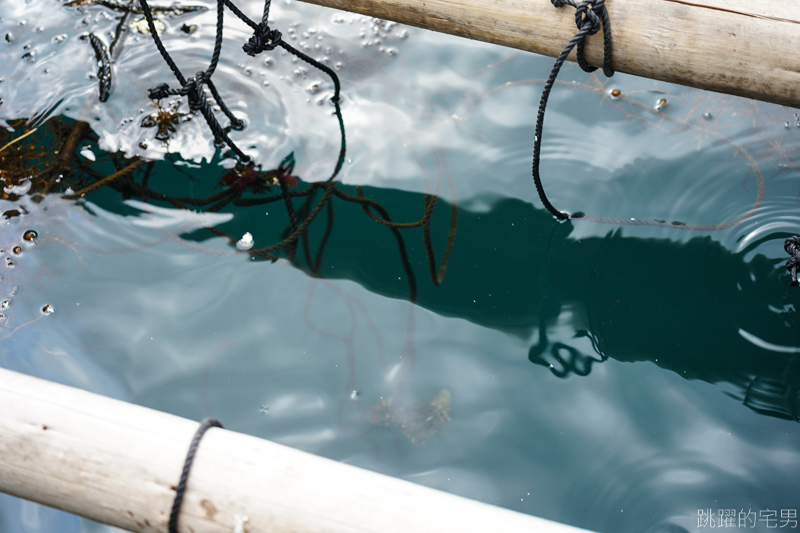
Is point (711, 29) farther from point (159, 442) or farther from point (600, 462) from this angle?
point (159, 442)

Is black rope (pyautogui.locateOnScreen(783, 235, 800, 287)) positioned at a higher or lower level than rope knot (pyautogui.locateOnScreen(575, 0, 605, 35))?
lower

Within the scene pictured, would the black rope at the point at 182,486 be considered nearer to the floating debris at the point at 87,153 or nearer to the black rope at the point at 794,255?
the floating debris at the point at 87,153

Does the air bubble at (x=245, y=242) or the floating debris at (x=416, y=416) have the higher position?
the air bubble at (x=245, y=242)

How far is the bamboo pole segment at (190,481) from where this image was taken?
1159 millimetres

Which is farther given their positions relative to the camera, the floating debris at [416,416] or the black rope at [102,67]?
the black rope at [102,67]

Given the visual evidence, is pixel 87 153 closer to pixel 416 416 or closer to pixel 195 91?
pixel 195 91

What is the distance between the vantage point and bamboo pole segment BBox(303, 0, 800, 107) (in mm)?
1507

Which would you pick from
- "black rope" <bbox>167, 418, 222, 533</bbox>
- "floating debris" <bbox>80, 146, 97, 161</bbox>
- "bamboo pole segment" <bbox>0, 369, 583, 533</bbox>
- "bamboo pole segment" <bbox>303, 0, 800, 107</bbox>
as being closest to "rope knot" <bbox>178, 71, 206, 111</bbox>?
"floating debris" <bbox>80, 146, 97, 161</bbox>

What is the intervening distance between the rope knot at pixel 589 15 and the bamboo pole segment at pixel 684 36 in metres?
0.08

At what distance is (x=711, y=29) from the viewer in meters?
1.54

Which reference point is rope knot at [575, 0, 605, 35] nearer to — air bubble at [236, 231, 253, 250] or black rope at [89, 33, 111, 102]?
air bubble at [236, 231, 253, 250]

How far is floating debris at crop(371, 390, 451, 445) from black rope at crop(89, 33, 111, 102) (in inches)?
82.2

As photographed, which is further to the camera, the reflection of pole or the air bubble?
the air bubble

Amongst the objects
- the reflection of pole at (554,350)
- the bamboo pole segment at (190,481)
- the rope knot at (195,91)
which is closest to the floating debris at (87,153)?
the rope knot at (195,91)
